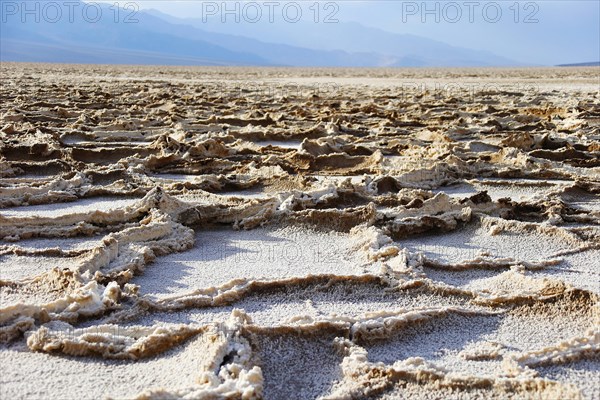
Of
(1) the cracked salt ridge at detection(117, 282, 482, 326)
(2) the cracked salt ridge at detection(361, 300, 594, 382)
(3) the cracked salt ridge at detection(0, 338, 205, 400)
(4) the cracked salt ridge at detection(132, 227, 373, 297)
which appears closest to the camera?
(3) the cracked salt ridge at detection(0, 338, 205, 400)

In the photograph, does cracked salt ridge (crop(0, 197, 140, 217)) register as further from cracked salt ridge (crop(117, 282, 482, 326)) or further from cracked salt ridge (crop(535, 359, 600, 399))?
cracked salt ridge (crop(535, 359, 600, 399))

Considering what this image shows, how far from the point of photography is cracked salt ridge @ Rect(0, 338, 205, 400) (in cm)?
133

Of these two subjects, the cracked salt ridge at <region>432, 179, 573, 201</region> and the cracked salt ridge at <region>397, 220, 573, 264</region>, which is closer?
the cracked salt ridge at <region>397, 220, 573, 264</region>

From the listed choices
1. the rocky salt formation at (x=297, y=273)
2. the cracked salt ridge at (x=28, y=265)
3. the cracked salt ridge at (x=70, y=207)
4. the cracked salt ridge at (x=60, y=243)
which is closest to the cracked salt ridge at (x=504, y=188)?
the rocky salt formation at (x=297, y=273)

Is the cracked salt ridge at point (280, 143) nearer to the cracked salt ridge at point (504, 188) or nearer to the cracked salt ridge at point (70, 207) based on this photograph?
the cracked salt ridge at point (504, 188)

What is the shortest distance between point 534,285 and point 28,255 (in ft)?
5.54

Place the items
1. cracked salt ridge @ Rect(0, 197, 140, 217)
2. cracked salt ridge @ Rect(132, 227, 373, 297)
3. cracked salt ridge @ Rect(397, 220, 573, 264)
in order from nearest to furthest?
cracked salt ridge @ Rect(132, 227, 373, 297) < cracked salt ridge @ Rect(397, 220, 573, 264) < cracked salt ridge @ Rect(0, 197, 140, 217)

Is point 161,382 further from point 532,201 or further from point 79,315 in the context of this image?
point 532,201

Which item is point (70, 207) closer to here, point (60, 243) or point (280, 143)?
point (60, 243)

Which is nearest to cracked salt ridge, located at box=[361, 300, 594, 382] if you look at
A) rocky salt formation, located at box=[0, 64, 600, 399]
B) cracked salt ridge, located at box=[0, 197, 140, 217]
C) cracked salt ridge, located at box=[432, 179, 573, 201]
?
rocky salt formation, located at box=[0, 64, 600, 399]

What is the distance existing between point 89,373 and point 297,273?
2.57 ft

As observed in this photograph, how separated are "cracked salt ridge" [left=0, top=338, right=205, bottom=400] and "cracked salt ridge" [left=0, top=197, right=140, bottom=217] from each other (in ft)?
4.11

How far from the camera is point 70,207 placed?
2811 millimetres

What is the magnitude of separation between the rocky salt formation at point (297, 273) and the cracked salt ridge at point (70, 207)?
0.05 ft
